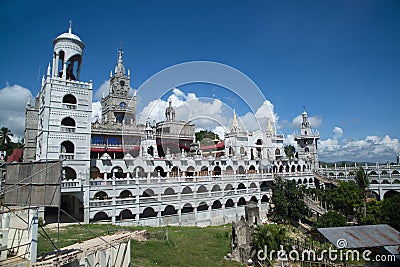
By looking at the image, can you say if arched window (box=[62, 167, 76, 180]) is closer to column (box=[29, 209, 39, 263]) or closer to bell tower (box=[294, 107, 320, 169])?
column (box=[29, 209, 39, 263])

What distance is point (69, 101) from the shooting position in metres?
26.8

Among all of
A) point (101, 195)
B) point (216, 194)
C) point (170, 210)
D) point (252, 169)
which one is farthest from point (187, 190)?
point (252, 169)

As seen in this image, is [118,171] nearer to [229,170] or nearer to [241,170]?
[229,170]

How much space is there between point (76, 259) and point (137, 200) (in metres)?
16.8

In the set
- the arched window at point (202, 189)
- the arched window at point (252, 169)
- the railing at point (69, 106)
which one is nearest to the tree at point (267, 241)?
the arched window at point (202, 189)

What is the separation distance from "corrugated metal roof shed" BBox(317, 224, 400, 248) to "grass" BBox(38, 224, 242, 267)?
650 cm

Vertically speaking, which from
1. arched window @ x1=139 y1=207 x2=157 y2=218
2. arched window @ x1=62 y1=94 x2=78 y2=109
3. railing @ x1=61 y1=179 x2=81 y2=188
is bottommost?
arched window @ x1=139 y1=207 x2=157 y2=218

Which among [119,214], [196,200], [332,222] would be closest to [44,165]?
[119,214]

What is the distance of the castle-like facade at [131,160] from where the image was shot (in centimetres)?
2530

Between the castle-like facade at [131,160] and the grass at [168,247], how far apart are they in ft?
13.5

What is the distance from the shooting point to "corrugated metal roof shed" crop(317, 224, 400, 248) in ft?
Answer: 48.2

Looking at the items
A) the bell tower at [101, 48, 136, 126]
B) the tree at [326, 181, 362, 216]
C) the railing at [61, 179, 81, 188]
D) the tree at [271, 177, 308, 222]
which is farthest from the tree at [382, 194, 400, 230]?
the bell tower at [101, 48, 136, 126]

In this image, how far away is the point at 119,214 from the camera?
2691cm

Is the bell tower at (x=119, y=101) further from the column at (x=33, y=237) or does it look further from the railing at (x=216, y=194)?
the column at (x=33, y=237)
